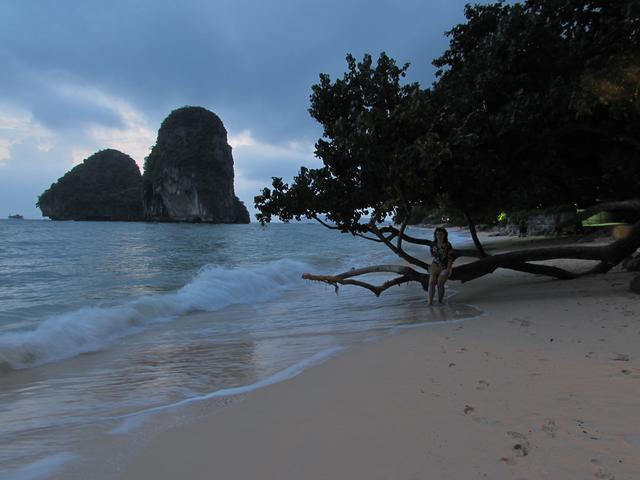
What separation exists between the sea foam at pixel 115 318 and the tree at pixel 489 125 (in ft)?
10.8

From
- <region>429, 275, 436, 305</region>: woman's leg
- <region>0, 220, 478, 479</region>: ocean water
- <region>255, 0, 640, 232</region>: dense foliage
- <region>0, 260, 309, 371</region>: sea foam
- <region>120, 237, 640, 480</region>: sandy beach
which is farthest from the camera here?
<region>429, 275, 436, 305</region>: woman's leg

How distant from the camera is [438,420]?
284cm

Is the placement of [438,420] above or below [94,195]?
below

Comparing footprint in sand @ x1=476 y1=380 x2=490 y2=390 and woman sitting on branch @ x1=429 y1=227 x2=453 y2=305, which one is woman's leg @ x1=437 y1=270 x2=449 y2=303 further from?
footprint in sand @ x1=476 y1=380 x2=490 y2=390

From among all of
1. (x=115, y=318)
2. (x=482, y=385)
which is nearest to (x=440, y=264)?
(x=482, y=385)

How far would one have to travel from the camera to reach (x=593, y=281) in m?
9.87

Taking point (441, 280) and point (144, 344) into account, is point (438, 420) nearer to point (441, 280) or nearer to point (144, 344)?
point (144, 344)

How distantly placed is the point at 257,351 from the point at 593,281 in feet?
27.7

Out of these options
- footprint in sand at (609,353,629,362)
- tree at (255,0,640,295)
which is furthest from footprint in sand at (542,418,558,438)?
tree at (255,0,640,295)

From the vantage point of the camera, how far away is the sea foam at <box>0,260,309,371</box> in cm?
673

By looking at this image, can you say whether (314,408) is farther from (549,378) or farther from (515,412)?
(549,378)

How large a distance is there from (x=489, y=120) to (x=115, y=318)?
9.23 m

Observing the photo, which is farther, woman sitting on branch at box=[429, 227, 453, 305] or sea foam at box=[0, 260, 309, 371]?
woman sitting on branch at box=[429, 227, 453, 305]

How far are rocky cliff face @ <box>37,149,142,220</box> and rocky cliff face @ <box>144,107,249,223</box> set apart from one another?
1049 cm
